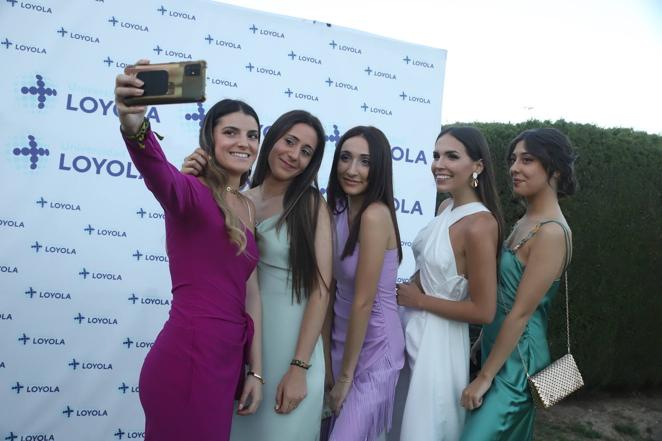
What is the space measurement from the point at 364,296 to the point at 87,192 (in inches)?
90.6

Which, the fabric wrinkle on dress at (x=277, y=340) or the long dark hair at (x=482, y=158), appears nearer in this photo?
the fabric wrinkle on dress at (x=277, y=340)

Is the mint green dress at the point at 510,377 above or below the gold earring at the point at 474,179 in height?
below

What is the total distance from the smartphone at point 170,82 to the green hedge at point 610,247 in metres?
4.39

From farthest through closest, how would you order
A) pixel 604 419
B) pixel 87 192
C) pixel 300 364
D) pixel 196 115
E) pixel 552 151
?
1. pixel 604 419
2. pixel 196 115
3. pixel 87 192
4. pixel 552 151
5. pixel 300 364

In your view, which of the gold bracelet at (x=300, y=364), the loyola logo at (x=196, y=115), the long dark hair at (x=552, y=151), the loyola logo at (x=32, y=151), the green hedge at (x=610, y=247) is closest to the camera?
the gold bracelet at (x=300, y=364)

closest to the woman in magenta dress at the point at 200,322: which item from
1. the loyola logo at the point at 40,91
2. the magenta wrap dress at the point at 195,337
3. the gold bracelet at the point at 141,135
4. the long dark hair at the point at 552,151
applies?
the magenta wrap dress at the point at 195,337

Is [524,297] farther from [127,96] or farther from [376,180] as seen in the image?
[127,96]

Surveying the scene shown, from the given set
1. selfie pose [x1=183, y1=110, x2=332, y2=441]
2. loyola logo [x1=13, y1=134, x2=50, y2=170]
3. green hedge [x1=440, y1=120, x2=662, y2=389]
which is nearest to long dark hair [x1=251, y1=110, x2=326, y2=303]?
selfie pose [x1=183, y1=110, x2=332, y2=441]

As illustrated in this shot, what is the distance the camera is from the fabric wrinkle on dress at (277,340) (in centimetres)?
216

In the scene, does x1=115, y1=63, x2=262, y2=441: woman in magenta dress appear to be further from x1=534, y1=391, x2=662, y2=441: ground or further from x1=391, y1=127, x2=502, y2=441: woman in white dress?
x1=534, y1=391, x2=662, y2=441: ground

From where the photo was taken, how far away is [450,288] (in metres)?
2.47

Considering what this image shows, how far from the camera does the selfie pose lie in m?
2.14

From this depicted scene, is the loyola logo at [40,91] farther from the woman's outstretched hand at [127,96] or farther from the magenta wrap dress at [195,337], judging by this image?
the woman's outstretched hand at [127,96]

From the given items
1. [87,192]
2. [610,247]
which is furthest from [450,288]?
[610,247]
